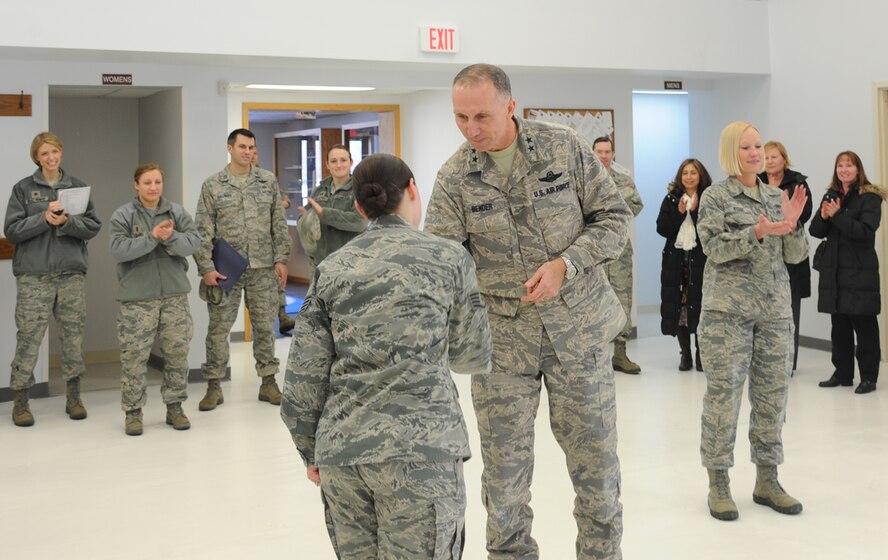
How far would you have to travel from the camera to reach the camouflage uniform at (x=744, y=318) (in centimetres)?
416

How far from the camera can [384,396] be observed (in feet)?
7.64

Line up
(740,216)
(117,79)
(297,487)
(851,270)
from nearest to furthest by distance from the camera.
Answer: (740,216)
(297,487)
(851,270)
(117,79)

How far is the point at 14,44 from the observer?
6348 millimetres

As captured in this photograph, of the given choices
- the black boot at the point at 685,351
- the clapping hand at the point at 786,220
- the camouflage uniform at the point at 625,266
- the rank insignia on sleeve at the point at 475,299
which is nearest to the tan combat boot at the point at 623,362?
the camouflage uniform at the point at 625,266

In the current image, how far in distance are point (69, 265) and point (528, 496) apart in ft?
14.7

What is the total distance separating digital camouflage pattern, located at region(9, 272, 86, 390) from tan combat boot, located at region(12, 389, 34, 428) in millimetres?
55

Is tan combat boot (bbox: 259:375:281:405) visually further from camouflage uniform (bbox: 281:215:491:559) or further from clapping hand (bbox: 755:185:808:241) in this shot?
camouflage uniform (bbox: 281:215:491:559)

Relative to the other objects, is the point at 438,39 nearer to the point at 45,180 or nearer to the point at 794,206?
the point at 45,180

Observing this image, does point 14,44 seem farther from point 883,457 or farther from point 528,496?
point 883,457

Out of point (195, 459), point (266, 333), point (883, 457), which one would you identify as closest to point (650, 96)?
point (266, 333)

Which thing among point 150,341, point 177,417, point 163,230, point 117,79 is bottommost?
point 177,417

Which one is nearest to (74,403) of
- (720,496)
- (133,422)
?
(133,422)

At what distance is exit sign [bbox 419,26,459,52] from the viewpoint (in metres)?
7.53

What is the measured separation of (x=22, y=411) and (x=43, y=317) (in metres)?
0.64
